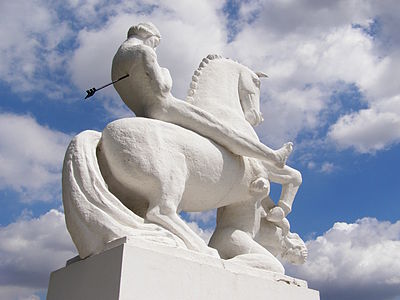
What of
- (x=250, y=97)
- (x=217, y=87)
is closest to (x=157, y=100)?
(x=217, y=87)

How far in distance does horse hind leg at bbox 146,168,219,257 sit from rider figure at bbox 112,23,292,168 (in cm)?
62

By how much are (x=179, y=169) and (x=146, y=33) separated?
59.3 inches

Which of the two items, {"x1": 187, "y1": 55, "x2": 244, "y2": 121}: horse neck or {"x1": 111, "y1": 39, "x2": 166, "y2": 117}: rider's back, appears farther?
{"x1": 187, "y1": 55, "x2": 244, "y2": 121}: horse neck

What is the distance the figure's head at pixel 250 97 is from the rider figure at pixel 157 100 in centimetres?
78

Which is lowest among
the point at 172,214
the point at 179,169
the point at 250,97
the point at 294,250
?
the point at 172,214

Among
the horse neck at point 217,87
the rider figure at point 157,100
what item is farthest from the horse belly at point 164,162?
the horse neck at point 217,87

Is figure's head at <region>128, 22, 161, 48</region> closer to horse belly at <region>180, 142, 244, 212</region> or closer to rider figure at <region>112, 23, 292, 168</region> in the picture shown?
rider figure at <region>112, 23, 292, 168</region>

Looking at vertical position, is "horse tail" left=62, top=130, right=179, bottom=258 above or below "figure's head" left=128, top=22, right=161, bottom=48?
below

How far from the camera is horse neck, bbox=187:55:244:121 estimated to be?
4.85m

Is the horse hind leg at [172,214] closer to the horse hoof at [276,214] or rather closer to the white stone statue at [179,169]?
the white stone statue at [179,169]

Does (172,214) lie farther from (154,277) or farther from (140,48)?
(140,48)

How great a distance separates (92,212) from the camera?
11.8 ft

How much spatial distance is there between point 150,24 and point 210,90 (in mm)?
891

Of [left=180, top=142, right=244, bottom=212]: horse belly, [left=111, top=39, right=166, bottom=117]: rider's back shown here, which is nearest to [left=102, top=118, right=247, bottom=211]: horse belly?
[left=180, top=142, right=244, bottom=212]: horse belly
